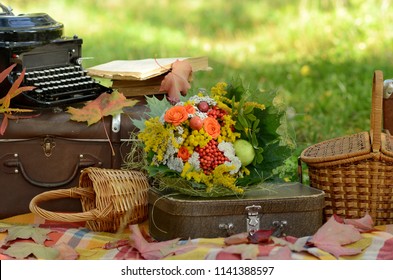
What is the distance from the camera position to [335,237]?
11.9 ft

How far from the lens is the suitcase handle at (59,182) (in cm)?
429

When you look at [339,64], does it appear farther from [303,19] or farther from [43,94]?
[43,94]

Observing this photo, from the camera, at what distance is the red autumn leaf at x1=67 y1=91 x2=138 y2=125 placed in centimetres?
426

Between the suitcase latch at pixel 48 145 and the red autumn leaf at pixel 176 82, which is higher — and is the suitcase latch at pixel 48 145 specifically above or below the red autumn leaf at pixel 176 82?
below

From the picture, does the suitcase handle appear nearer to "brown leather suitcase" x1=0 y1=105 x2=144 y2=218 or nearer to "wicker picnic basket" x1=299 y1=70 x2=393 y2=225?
"brown leather suitcase" x1=0 y1=105 x2=144 y2=218

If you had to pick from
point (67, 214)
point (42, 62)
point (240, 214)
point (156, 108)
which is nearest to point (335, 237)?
point (240, 214)

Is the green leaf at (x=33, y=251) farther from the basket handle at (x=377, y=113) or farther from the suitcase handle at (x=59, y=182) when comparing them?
the basket handle at (x=377, y=113)

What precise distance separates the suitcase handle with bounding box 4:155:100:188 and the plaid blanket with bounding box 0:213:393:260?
0.28 m

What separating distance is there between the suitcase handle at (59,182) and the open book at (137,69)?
1.47 feet

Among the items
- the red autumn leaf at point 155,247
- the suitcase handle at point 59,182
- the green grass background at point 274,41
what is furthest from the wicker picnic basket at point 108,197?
the green grass background at point 274,41

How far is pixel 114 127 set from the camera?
168 inches

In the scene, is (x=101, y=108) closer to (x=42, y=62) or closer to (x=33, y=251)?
(x=42, y=62)

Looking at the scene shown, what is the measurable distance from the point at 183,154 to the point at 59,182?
0.85m

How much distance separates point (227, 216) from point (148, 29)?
251 inches
